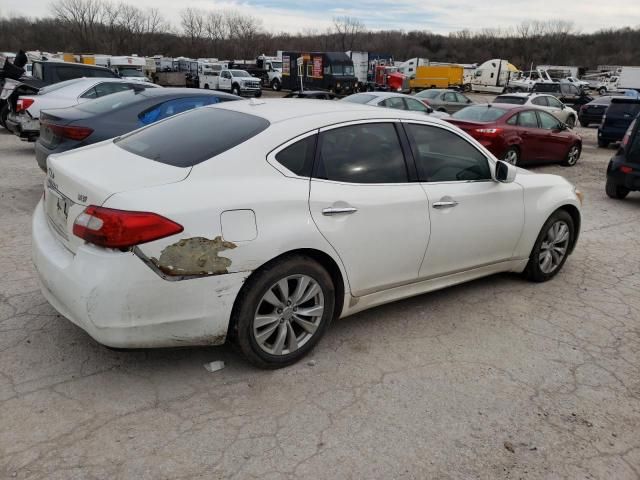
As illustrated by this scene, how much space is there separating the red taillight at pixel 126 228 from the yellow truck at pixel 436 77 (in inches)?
1622

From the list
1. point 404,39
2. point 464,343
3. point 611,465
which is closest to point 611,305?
point 464,343

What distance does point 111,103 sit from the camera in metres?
6.71

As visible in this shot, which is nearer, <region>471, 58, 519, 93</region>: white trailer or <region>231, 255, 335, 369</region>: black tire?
<region>231, 255, 335, 369</region>: black tire

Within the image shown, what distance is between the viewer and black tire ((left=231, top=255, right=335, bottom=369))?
291 centimetres

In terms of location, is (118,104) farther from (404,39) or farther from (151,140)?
(404,39)

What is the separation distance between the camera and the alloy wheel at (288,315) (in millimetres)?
3033

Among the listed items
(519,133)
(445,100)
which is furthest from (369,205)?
(445,100)

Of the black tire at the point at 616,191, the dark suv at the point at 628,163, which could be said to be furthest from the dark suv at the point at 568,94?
the dark suv at the point at 628,163

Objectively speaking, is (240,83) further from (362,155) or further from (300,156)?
(300,156)

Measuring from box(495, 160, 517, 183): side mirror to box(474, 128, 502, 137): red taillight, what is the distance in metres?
7.21

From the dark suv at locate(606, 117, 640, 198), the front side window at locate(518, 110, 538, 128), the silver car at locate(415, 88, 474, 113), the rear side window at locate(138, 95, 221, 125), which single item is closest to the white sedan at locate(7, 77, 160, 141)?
the rear side window at locate(138, 95, 221, 125)

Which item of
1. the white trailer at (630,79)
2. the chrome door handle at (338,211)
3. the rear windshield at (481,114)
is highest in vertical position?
the white trailer at (630,79)

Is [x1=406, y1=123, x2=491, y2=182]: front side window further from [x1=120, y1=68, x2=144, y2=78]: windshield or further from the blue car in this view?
[x1=120, y1=68, x2=144, y2=78]: windshield

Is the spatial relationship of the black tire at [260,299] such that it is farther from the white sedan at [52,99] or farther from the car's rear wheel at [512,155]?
the car's rear wheel at [512,155]
